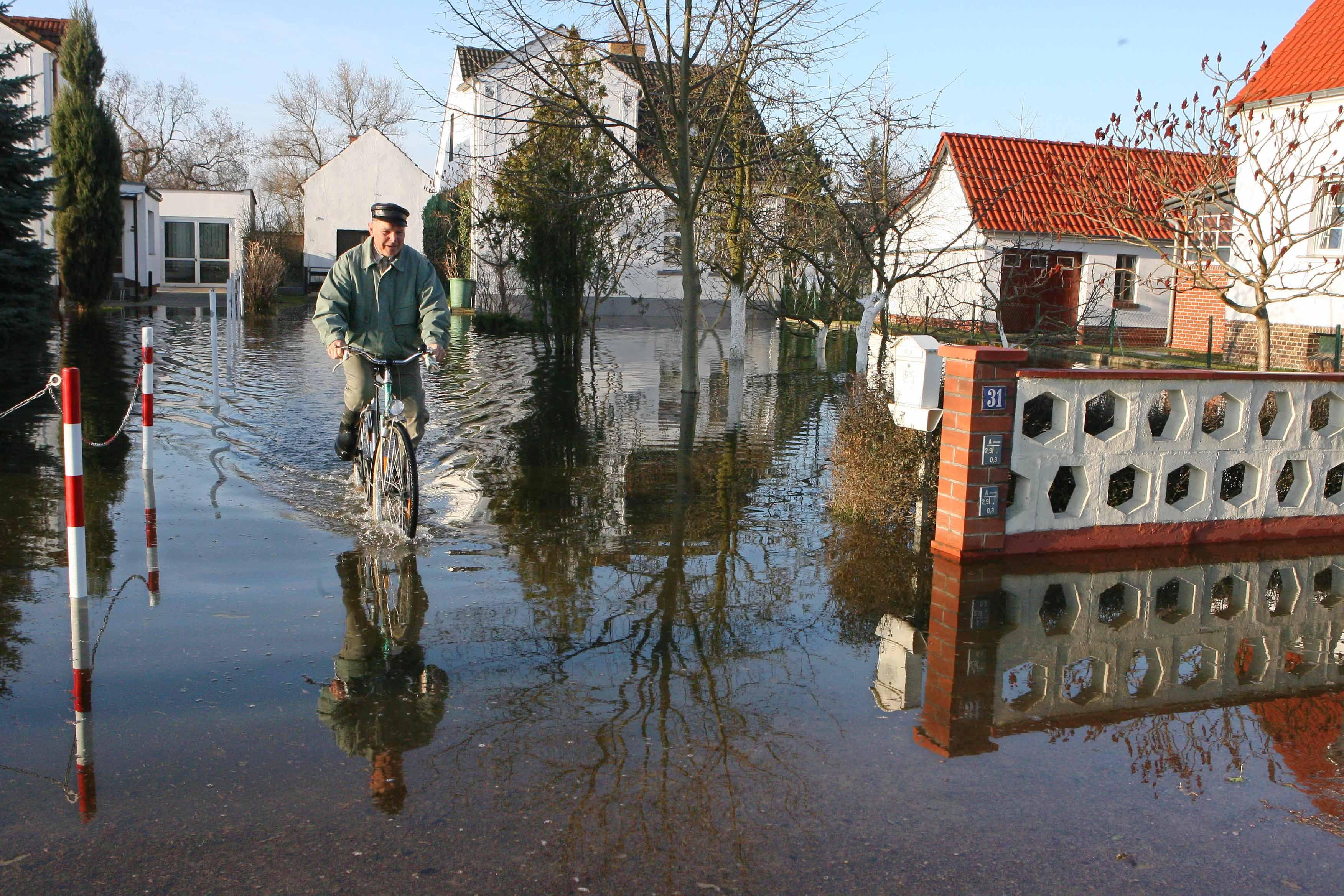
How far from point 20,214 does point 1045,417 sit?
15.2 meters

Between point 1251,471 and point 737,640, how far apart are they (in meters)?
4.18

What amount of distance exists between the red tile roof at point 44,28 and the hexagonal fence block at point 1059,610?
28.1 metres

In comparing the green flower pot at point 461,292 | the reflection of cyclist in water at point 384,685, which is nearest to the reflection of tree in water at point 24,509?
the reflection of cyclist in water at point 384,685

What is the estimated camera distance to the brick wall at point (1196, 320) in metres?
→ 26.7

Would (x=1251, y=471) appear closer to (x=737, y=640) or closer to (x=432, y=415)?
(x=737, y=640)

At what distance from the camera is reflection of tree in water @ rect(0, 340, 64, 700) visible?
17.3 ft

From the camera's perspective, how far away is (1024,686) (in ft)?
16.3

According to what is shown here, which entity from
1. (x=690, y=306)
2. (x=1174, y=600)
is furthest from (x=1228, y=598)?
(x=690, y=306)

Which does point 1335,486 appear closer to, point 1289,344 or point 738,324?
point 738,324

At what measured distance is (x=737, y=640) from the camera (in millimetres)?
5414

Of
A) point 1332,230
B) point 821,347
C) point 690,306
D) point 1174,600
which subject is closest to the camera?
point 1174,600

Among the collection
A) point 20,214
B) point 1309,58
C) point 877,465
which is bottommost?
point 877,465

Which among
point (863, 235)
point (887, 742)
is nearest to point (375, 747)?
point (887, 742)

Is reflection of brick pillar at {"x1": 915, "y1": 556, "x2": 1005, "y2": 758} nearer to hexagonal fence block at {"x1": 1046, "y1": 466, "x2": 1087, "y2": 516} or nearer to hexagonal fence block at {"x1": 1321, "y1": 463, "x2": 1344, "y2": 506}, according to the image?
hexagonal fence block at {"x1": 1046, "y1": 466, "x2": 1087, "y2": 516}
